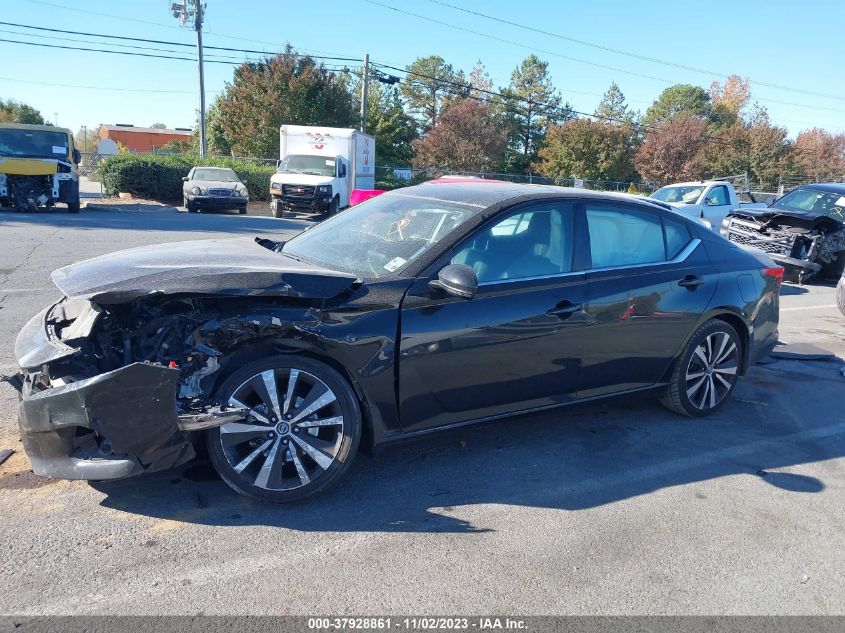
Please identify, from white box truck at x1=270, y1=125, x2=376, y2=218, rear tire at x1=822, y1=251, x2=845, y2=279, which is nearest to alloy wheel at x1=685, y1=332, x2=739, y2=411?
rear tire at x1=822, y1=251, x2=845, y2=279

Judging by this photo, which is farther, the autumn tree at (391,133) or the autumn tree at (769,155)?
the autumn tree at (391,133)

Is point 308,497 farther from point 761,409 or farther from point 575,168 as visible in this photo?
point 575,168

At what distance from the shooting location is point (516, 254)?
4.09m

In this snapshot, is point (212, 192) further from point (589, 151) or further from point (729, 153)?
point (729, 153)

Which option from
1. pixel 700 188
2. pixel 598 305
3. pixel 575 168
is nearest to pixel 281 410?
pixel 598 305

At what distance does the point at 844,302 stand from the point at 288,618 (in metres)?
9.04

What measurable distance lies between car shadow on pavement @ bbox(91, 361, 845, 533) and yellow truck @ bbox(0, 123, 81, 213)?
1736 centimetres

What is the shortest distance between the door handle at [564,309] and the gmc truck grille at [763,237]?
384 inches

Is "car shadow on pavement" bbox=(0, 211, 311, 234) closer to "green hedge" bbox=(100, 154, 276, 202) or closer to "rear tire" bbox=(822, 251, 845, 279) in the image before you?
"green hedge" bbox=(100, 154, 276, 202)

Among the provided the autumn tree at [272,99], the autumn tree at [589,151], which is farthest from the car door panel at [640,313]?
the autumn tree at [589,151]

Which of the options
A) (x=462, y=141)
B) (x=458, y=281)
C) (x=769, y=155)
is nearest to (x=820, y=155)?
(x=769, y=155)

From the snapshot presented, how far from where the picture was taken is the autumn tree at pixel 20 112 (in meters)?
71.4

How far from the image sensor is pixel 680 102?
81.0 m

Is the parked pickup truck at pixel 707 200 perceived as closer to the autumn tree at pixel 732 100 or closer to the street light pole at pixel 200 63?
the street light pole at pixel 200 63
